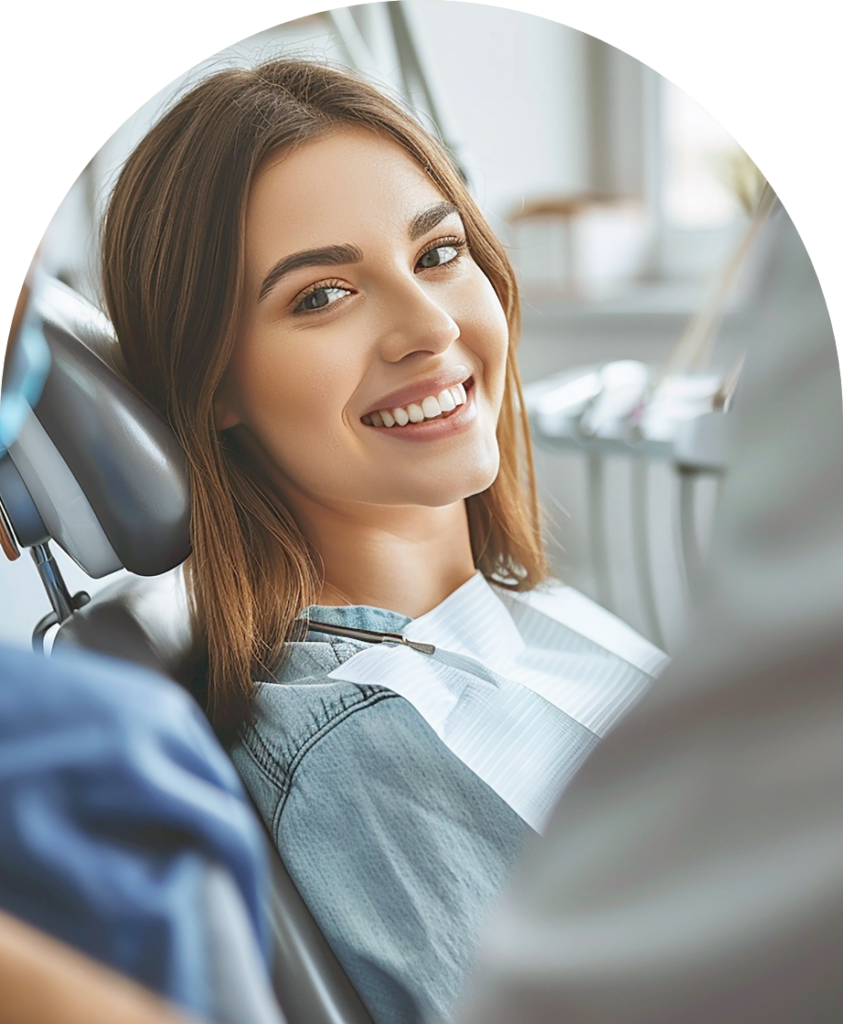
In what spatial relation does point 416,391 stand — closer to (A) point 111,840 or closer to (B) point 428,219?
(B) point 428,219

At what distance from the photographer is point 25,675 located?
1.31 ft

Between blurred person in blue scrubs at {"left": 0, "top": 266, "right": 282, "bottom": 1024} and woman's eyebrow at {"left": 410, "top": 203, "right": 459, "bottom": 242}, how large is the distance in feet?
0.94

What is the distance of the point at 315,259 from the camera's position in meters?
0.53

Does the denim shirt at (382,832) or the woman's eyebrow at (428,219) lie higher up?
the woman's eyebrow at (428,219)

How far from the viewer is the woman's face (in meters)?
0.53

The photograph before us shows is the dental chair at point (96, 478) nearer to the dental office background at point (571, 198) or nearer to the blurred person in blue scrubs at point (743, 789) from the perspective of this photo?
the dental office background at point (571, 198)

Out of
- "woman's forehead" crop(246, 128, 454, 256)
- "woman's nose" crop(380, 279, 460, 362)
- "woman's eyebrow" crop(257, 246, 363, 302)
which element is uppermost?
"woman's forehead" crop(246, 128, 454, 256)

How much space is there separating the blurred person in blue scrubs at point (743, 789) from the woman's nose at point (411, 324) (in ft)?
0.70

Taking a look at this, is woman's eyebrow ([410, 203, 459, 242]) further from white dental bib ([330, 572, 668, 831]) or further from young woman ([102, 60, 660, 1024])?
white dental bib ([330, 572, 668, 831])

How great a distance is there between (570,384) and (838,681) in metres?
0.39

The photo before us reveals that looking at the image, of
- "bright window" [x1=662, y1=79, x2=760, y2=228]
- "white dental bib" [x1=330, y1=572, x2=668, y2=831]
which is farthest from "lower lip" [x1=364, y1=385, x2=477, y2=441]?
"bright window" [x1=662, y1=79, x2=760, y2=228]

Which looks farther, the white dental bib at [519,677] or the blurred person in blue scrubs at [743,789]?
the white dental bib at [519,677]

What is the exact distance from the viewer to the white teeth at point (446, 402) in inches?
22.1

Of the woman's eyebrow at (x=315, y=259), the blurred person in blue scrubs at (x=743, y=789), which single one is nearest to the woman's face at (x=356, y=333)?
the woman's eyebrow at (x=315, y=259)
